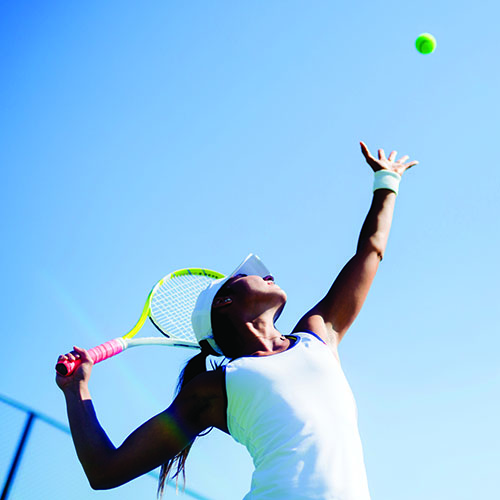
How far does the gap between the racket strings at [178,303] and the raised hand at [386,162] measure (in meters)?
1.39

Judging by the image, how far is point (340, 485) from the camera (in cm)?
214

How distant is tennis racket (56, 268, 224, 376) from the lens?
3.96m

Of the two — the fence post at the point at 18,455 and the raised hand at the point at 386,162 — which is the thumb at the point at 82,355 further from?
the fence post at the point at 18,455

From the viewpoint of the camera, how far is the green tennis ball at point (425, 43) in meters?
5.64

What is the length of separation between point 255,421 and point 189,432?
0.94 feet

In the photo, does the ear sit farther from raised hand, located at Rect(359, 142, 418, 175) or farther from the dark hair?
raised hand, located at Rect(359, 142, 418, 175)

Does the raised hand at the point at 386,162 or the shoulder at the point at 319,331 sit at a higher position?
the raised hand at the point at 386,162

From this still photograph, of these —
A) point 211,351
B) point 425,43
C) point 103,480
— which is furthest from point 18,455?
point 425,43

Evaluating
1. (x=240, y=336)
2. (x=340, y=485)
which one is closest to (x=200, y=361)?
(x=240, y=336)

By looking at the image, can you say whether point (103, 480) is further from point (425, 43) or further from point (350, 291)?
point (425, 43)

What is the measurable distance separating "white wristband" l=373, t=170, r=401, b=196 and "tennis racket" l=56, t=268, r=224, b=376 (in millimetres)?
1320

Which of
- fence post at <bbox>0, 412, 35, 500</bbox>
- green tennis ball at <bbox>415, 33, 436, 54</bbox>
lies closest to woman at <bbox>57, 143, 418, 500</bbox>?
fence post at <bbox>0, 412, 35, 500</bbox>

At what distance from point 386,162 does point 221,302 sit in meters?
1.31

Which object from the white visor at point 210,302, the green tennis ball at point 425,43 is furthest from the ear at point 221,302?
the green tennis ball at point 425,43
